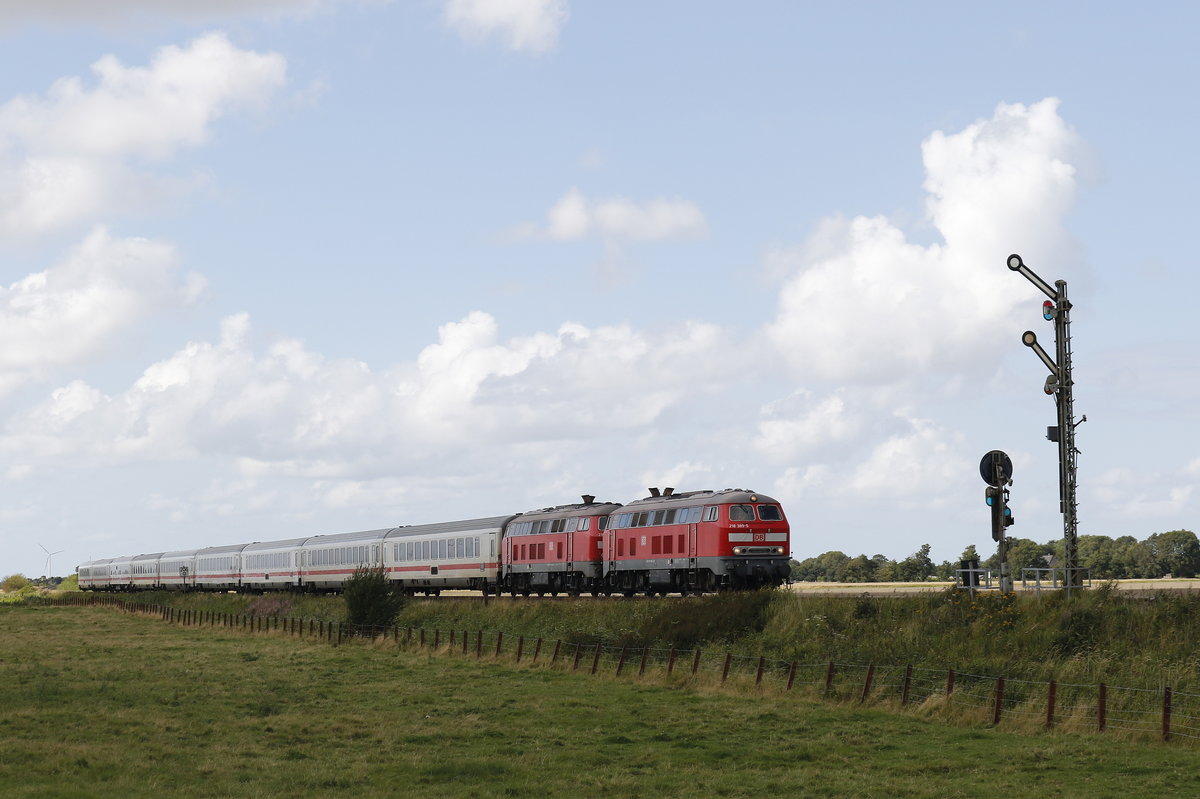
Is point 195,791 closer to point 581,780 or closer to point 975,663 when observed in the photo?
point 581,780

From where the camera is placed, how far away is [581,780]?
2495cm

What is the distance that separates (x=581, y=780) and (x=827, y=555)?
486 ft

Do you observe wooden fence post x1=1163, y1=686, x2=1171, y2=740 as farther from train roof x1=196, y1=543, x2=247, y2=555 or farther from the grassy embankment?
train roof x1=196, y1=543, x2=247, y2=555

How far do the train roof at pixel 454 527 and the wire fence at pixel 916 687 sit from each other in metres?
19.7

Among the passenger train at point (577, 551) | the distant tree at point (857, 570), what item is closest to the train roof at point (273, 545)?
the passenger train at point (577, 551)

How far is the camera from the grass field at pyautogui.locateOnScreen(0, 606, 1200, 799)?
2408 cm

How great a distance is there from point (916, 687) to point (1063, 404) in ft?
29.7

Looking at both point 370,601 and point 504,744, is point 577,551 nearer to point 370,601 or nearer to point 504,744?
point 370,601

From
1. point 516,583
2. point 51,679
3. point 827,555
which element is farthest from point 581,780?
point 827,555

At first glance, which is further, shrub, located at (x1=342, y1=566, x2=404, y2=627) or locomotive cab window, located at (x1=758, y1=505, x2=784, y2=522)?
shrub, located at (x1=342, y1=566, x2=404, y2=627)

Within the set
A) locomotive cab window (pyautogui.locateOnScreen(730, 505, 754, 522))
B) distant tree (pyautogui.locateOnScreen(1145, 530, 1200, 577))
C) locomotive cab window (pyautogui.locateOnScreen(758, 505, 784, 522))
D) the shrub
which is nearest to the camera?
locomotive cab window (pyautogui.locateOnScreen(730, 505, 754, 522))

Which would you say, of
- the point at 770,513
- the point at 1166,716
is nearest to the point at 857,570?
the point at 770,513

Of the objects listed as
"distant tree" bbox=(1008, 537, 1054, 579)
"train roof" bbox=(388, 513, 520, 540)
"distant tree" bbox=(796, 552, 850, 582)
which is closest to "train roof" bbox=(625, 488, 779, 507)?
"train roof" bbox=(388, 513, 520, 540)

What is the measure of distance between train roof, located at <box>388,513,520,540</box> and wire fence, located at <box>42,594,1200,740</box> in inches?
774
